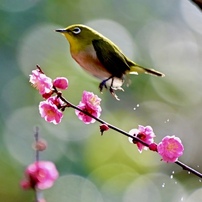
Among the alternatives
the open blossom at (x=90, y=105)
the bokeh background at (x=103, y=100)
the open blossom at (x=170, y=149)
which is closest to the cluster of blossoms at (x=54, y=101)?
the open blossom at (x=90, y=105)

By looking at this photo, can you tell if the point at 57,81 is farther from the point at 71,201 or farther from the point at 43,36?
the point at 43,36

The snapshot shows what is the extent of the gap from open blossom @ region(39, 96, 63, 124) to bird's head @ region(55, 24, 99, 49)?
0.14 m

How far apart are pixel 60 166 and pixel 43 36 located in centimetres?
75

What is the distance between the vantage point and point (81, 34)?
1.00 m

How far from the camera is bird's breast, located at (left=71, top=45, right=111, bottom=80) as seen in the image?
0.91 meters

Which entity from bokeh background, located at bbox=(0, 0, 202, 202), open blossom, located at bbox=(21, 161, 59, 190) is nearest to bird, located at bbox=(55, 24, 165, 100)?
open blossom, located at bbox=(21, 161, 59, 190)

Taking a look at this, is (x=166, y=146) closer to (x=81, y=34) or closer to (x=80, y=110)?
(x=80, y=110)

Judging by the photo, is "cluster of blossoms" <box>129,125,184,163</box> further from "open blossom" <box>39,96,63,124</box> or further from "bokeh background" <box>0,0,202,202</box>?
"bokeh background" <box>0,0,202,202</box>

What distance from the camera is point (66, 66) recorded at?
2.86 meters

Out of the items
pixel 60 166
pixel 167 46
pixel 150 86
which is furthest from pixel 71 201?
pixel 167 46

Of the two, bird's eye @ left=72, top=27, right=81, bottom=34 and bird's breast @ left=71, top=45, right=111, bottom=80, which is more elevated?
bird's eye @ left=72, top=27, right=81, bottom=34

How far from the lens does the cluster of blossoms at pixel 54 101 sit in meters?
0.85

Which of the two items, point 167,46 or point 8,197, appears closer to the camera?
point 8,197

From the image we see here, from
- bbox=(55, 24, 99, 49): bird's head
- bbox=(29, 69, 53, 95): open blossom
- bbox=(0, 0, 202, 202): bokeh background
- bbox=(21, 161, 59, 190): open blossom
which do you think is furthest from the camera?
bbox=(0, 0, 202, 202): bokeh background
